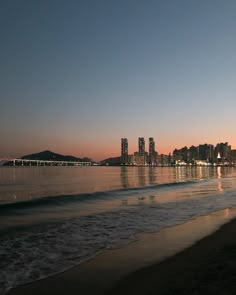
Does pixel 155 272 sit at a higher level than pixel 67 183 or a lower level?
higher

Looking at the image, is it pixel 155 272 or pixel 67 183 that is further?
pixel 67 183

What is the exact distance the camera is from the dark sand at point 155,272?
671 cm

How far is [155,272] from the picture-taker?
785 centimetres

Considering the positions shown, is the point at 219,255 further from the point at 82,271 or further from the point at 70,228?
the point at 70,228

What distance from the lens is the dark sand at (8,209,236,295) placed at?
671 centimetres

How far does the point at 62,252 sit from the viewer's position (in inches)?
403

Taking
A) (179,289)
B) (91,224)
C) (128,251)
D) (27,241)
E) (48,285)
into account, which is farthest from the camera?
(91,224)

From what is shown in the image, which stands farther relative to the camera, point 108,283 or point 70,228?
point 70,228

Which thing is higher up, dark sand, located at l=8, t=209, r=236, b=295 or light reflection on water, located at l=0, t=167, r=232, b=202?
dark sand, located at l=8, t=209, r=236, b=295

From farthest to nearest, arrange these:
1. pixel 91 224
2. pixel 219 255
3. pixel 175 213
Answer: pixel 175 213
pixel 91 224
pixel 219 255

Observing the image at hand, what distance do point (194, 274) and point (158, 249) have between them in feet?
9.36

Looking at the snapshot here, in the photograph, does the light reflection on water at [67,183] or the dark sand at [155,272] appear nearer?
the dark sand at [155,272]

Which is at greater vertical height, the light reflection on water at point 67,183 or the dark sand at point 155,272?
the dark sand at point 155,272

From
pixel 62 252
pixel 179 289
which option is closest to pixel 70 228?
pixel 62 252
